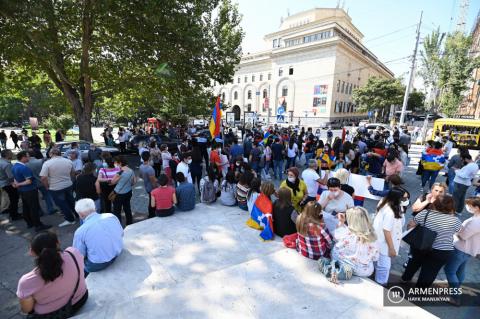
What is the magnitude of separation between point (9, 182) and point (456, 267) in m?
9.00

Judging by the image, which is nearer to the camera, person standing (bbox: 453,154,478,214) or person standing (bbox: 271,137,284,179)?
person standing (bbox: 453,154,478,214)

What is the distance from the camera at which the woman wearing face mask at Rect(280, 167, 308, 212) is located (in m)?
5.21

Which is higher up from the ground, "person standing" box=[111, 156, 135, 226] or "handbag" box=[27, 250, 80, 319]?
"person standing" box=[111, 156, 135, 226]

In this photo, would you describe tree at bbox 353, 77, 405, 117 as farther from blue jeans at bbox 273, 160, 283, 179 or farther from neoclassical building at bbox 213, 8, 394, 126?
blue jeans at bbox 273, 160, 283, 179

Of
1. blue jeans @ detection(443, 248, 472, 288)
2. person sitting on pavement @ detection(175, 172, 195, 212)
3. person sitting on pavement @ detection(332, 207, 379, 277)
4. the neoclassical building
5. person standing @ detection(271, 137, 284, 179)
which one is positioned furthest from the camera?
the neoclassical building

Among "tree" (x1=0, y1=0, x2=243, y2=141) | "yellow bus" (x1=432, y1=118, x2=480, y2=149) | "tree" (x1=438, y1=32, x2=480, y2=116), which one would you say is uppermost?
"tree" (x1=438, y1=32, x2=480, y2=116)

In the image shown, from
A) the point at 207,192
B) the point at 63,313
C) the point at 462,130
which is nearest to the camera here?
the point at 63,313

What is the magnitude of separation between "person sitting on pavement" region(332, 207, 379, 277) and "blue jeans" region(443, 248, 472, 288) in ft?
4.52

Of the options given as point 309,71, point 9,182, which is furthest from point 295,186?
point 309,71

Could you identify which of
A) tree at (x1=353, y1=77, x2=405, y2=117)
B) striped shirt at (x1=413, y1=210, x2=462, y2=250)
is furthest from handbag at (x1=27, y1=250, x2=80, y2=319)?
tree at (x1=353, y1=77, x2=405, y2=117)

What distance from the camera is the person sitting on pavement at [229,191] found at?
6.08m

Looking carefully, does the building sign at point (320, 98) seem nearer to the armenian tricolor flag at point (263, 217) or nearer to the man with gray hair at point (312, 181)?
the man with gray hair at point (312, 181)

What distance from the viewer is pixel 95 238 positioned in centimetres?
335

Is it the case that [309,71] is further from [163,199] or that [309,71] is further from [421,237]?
[421,237]
